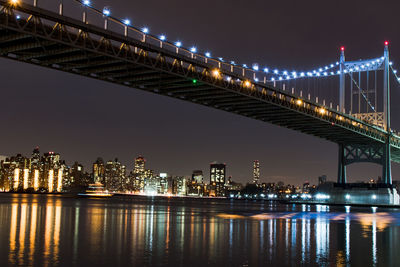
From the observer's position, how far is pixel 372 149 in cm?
8206

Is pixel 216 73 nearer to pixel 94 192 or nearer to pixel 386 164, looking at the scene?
pixel 386 164

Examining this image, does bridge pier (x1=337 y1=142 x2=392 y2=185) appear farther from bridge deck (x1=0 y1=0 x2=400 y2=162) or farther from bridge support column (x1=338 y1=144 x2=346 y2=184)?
bridge deck (x1=0 y1=0 x2=400 y2=162)

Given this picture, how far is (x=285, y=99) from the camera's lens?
57.9 m

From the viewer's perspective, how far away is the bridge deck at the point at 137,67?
1238 inches

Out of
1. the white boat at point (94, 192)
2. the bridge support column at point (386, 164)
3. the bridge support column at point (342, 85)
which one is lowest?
the white boat at point (94, 192)

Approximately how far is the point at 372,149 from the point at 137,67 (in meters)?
52.9

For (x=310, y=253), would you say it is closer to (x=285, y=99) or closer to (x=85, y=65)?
(x=85, y=65)

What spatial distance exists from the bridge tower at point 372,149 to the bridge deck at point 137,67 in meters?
15.0

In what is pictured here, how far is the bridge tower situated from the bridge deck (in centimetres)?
1503

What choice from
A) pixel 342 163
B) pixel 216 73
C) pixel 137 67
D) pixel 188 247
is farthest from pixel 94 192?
pixel 188 247

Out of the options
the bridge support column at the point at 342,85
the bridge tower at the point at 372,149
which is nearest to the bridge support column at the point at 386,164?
the bridge tower at the point at 372,149

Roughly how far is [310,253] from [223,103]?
118 ft

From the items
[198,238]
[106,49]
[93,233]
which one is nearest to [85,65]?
[106,49]

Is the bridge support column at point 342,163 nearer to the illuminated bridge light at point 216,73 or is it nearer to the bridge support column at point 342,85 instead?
the bridge support column at point 342,85
